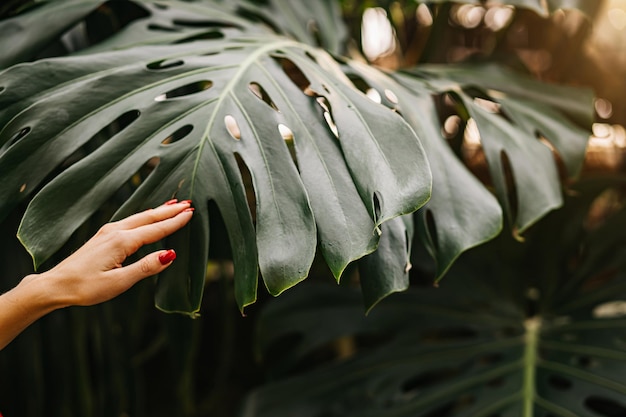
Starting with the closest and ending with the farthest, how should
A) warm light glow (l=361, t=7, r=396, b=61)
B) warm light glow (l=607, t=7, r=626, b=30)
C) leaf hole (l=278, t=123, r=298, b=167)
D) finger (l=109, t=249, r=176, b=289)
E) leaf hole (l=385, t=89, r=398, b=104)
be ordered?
finger (l=109, t=249, r=176, b=289)
leaf hole (l=278, t=123, r=298, b=167)
leaf hole (l=385, t=89, r=398, b=104)
warm light glow (l=607, t=7, r=626, b=30)
warm light glow (l=361, t=7, r=396, b=61)

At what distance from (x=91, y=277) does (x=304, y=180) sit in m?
0.19

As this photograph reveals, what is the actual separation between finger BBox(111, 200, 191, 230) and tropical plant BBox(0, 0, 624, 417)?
23mm

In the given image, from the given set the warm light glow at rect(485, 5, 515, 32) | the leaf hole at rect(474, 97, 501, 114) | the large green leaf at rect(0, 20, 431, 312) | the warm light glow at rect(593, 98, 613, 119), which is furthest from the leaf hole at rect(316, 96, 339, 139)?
the warm light glow at rect(485, 5, 515, 32)

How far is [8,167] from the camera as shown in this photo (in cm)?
56

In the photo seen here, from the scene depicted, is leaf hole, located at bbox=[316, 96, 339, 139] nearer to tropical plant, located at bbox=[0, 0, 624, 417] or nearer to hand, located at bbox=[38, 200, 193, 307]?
tropical plant, located at bbox=[0, 0, 624, 417]

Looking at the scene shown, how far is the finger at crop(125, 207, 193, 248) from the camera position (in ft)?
1.59

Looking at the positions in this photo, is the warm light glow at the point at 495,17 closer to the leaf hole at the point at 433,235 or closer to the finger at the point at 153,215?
the leaf hole at the point at 433,235

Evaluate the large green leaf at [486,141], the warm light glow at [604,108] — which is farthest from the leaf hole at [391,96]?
the warm light glow at [604,108]

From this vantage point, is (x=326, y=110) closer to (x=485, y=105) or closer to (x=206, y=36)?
(x=206, y=36)

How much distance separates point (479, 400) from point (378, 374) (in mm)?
153

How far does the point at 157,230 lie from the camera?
493 mm

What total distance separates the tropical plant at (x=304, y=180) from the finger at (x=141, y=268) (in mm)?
53

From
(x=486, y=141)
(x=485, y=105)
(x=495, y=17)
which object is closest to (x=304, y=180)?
(x=486, y=141)

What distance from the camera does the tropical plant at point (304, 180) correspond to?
1.77ft
